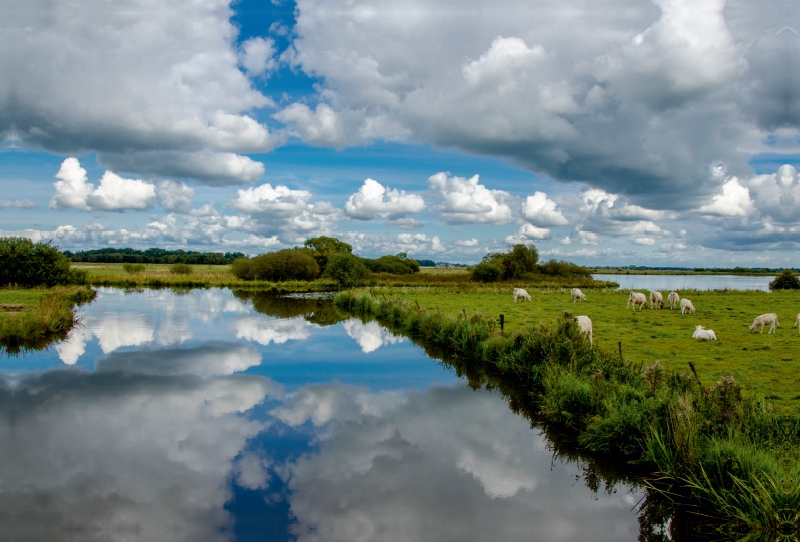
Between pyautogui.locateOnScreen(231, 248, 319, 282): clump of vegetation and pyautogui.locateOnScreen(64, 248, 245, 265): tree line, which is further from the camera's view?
pyautogui.locateOnScreen(64, 248, 245, 265): tree line

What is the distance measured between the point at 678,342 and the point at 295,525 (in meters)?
15.3

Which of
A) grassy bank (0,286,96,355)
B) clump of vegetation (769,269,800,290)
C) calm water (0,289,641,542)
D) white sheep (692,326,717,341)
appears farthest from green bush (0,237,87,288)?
clump of vegetation (769,269,800,290)

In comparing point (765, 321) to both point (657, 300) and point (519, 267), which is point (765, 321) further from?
point (519, 267)

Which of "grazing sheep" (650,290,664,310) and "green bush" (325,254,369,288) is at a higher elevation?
"green bush" (325,254,369,288)

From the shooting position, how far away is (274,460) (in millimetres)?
8383

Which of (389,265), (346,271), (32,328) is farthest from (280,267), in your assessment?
(32,328)

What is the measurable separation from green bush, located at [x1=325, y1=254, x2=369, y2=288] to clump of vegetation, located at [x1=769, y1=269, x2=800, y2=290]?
49.8 m

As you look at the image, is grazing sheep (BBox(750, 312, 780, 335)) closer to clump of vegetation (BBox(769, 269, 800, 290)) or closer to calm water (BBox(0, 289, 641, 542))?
calm water (BBox(0, 289, 641, 542))

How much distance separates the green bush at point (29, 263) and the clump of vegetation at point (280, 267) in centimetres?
3127

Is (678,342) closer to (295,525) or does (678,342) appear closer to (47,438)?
(295,525)

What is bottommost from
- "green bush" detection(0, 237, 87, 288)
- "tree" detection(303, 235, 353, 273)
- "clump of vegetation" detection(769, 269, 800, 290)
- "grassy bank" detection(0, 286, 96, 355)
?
"grassy bank" detection(0, 286, 96, 355)

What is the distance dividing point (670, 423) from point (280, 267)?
2735 inches

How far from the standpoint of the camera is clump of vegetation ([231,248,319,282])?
7312 cm

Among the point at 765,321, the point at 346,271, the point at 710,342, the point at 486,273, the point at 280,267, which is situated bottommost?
the point at 710,342
